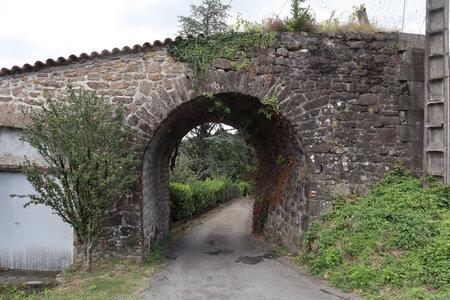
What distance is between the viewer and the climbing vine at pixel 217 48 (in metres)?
Answer: 5.96

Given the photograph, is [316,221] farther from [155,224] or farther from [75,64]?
[75,64]

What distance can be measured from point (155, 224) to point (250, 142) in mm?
4064

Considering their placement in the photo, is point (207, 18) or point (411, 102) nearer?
point (411, 102)

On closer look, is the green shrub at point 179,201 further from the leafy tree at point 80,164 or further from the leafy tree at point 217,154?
the leafy tree at point 80,164

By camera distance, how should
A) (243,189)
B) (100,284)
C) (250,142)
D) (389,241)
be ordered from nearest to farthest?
1. (389,241)
2. (100,284)
3. (250,142)
4. (243,189)

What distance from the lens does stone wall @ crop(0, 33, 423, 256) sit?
586 cm

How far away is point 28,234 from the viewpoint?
6062 millimetres

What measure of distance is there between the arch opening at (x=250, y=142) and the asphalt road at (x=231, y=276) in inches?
40.1

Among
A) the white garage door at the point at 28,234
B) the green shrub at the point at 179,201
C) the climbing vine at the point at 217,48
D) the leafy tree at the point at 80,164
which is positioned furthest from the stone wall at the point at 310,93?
the green shrub at the point at 179,201

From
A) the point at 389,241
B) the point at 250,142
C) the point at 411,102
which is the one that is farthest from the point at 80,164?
the point at 411,102

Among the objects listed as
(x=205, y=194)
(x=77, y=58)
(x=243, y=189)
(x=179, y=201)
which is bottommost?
(x=243, y=189)

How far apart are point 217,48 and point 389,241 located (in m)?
4.82

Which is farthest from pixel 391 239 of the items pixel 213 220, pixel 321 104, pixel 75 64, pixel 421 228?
pixel 213 220

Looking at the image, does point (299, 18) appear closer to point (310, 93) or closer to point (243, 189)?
point (310, 93)
